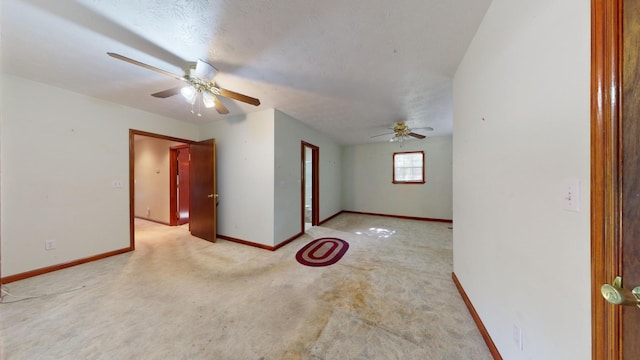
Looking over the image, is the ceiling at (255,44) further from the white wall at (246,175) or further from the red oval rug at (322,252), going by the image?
the red oval rug at (322,252)

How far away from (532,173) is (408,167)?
4.65m

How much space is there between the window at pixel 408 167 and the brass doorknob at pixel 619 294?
4.95 meters

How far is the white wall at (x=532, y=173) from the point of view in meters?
0.68

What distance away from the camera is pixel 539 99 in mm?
852

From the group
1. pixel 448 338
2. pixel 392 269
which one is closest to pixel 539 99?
pixel 448 338

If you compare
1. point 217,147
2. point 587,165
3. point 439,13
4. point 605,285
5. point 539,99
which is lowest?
point 605,285

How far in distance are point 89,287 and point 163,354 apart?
1557 mm

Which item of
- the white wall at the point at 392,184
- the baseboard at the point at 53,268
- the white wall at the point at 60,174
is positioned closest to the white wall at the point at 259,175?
the white wall at the point at 60,174

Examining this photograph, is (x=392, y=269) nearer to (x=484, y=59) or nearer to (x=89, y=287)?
(x=484, y=59)

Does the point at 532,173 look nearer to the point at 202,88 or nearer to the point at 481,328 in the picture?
the point at 481,328

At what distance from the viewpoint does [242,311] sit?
1.65 m

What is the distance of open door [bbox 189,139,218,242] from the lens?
3.36 meters

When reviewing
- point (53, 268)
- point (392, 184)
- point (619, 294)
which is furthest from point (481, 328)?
point (53, 268)

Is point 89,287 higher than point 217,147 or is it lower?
lower
